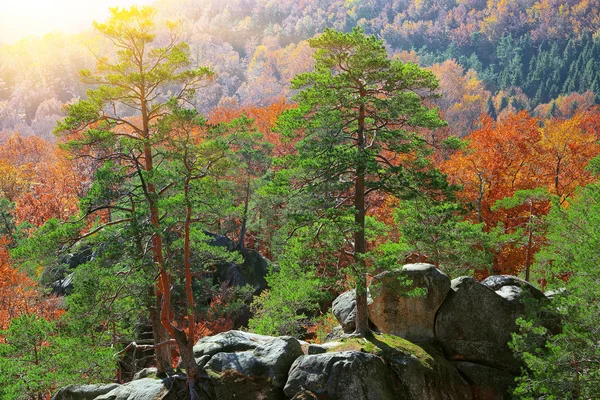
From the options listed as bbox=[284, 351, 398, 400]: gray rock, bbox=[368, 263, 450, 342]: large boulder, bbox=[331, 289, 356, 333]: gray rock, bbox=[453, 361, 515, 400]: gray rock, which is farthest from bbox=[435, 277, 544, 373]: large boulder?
bbox=[284, 351, 398, 400]: gray rock

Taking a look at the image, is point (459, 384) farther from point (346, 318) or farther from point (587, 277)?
point (587, 277)

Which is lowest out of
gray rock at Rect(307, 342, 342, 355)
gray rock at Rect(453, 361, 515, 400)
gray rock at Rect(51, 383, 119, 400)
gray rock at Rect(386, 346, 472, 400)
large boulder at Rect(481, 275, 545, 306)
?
gray rock at Rect(453, 361, 515, 400)

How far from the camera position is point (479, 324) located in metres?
16.2

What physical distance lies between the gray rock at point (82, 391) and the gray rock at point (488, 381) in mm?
11457

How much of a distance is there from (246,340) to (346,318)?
14.1ft

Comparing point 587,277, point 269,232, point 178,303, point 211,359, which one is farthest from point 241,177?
point 587,277

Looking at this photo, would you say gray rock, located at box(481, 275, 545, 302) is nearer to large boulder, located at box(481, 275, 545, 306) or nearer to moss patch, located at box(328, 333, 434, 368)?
large boulder, located at box(481, 275, 545, 306)

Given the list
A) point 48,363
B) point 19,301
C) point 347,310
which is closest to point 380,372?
point 347,310

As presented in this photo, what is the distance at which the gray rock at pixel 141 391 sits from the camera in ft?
41.0

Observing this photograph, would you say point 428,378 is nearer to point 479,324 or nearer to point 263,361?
point 479,324

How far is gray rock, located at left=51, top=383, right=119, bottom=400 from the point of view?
1405cm

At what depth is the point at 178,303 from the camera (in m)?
23.7

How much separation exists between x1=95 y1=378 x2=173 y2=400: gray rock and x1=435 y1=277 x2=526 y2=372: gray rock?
30.8ft

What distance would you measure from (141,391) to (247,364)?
2959mm
